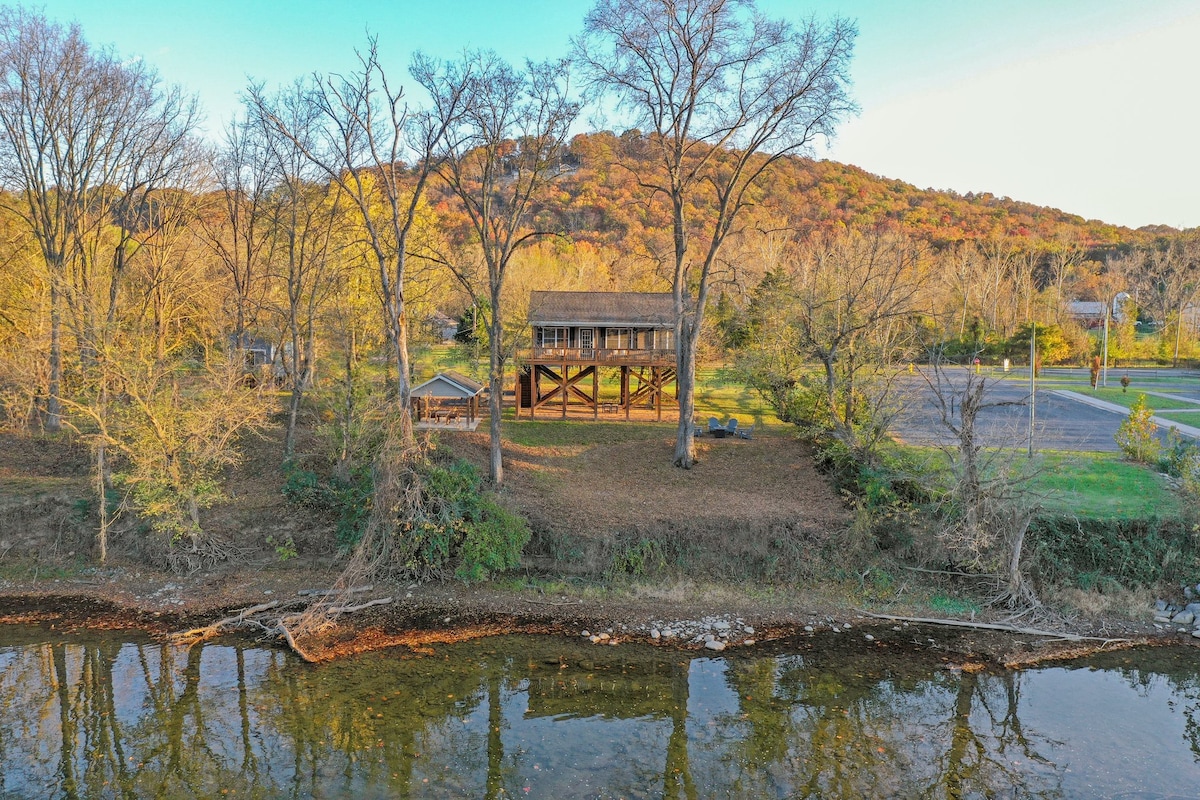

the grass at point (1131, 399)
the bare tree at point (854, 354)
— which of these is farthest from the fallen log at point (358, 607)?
the grass at point (1131, 399)

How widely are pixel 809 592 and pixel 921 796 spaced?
6429mm

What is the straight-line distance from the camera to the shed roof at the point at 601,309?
2766 centimetres

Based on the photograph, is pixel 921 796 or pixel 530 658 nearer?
pixel 921 796

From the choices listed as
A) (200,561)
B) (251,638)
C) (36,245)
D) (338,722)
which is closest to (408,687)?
(338,722)

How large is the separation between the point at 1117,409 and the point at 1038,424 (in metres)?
9.26

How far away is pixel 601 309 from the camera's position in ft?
93.2

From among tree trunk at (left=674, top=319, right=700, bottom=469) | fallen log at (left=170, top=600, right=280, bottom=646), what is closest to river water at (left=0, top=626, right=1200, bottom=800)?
fallen log at (left=170, top=600, right=280, bottom=646)

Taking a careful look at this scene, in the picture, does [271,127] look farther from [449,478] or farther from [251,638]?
[251,638]

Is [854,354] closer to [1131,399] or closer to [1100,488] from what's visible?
[1100,488]

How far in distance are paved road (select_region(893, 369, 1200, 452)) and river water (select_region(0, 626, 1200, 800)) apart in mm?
6744

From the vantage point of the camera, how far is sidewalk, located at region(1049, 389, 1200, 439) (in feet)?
76.2

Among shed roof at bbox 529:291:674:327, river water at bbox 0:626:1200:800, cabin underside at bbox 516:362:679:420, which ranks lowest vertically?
river water at bbox 0:626:1200:800

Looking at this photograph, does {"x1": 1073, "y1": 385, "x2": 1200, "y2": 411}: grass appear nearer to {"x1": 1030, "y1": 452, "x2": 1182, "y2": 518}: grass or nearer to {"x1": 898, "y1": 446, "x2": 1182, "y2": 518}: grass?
{"x1": 898, "y1": 446, "x2": 1182, "y2": 518}: grass

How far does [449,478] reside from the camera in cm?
1573
